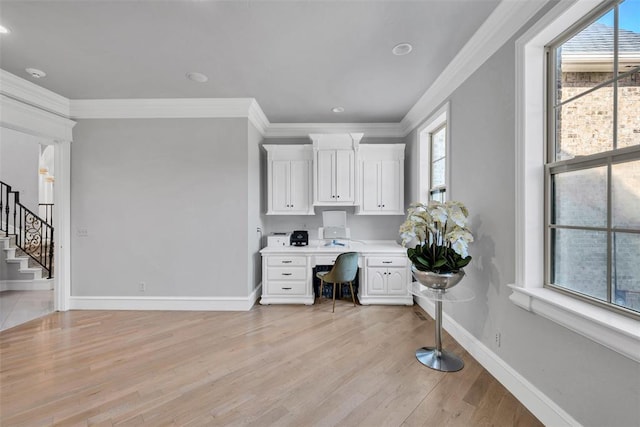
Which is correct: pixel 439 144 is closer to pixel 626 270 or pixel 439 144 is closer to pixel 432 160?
pixel 432 160

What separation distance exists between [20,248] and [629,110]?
310 inches

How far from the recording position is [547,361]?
158 cm

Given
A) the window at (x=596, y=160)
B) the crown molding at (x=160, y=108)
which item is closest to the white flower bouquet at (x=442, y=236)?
the window at (x=596, y=160)

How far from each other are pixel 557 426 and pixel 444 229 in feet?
4.39

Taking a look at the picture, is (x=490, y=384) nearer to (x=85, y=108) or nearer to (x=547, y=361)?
(x=547, y=361)

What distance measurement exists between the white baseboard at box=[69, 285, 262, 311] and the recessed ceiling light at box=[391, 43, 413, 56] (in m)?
3.24

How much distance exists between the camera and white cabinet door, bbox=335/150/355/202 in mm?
3916

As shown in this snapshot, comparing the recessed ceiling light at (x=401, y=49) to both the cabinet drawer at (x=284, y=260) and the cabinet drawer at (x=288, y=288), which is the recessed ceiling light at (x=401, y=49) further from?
the cabinet drawer at (x=288, y=288)

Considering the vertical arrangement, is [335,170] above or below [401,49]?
below

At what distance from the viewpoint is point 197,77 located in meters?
2.74

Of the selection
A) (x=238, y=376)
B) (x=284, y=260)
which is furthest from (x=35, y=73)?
(x=238, y=376)

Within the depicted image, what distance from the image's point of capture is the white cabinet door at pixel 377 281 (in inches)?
141

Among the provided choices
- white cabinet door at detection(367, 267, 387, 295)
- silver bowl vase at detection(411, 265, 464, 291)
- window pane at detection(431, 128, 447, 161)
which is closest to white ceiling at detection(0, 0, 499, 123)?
window pane at detection(431, 128, 447, 161)

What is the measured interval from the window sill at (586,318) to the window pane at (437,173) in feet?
6.22
